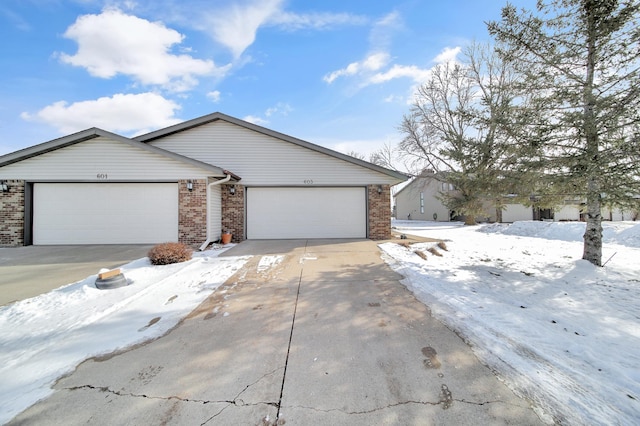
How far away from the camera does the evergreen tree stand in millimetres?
4719

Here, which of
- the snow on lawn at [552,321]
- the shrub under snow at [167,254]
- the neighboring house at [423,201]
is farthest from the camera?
the neighboring house at [423,201]

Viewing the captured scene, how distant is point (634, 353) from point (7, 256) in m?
13.3

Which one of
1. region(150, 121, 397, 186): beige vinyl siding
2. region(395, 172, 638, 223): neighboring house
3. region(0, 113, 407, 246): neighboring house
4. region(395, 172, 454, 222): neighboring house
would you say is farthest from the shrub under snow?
region(395, 172, 454, 222): neighboring house

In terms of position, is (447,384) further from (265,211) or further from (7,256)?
(7,256)

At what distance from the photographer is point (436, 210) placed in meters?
28.8

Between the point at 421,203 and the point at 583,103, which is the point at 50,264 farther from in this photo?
the point at 421,203

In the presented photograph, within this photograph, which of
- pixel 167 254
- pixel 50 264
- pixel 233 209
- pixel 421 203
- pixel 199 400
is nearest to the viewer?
pixel 199 400

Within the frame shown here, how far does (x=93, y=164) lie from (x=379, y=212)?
36.1 feet

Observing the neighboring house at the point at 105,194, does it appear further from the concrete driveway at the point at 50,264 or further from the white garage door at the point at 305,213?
the white garage door at the point at 305,213

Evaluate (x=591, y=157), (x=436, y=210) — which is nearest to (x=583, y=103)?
(x=591, y=157)

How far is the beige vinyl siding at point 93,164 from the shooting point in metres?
9.27

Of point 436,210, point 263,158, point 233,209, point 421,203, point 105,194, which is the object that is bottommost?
point 233,209

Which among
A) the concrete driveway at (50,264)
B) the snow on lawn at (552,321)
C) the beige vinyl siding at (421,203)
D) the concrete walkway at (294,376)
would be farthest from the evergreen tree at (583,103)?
the beige vinyl siding at (421,203)

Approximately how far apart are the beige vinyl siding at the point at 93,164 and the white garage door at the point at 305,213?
3725 millimetres
